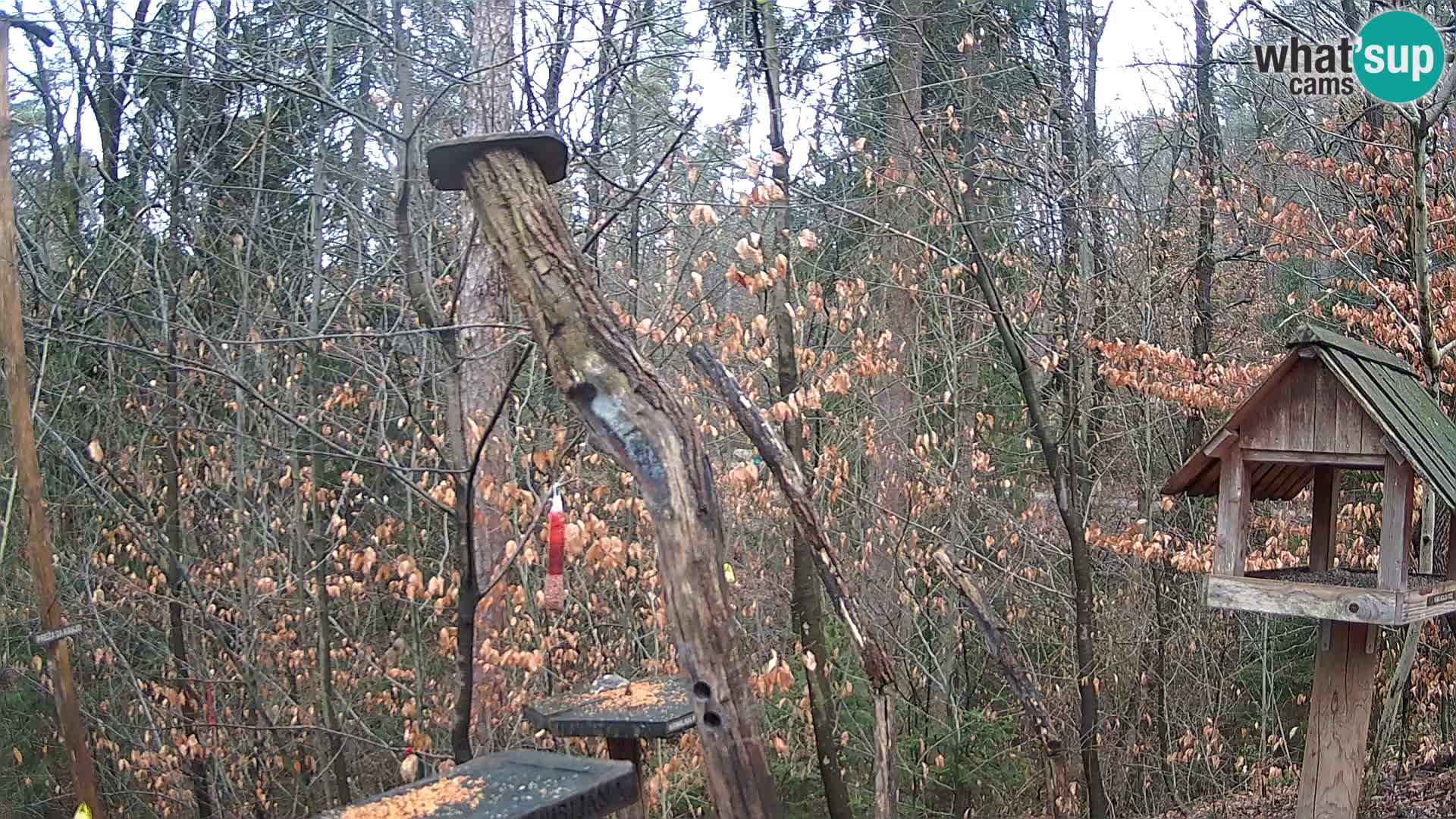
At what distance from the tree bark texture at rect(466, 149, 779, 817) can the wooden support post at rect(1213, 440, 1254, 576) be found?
1966 millimetres

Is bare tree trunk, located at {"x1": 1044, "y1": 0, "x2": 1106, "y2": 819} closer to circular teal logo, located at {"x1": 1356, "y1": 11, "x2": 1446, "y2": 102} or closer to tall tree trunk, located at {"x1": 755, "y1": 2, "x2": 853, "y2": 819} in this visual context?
tall tree trunk, located at {"x1": 755, "y1": 2, "x2": 853, "y2": 819}

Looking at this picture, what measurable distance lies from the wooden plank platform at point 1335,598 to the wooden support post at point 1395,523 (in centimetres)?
6

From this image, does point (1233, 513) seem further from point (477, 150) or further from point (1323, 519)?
point (477, 150)

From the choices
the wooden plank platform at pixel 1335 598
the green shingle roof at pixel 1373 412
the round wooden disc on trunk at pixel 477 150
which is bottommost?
the wooden plank platform at pixel 1335 598

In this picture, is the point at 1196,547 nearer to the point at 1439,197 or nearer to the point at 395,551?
the point at 1439,197

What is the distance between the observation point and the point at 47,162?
749cm

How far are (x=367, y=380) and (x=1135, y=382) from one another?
5.02m

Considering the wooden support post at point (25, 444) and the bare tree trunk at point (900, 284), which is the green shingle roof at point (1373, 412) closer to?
the bare tree trunk at point (900, 284)

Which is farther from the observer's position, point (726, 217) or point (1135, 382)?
point (1135, 382)

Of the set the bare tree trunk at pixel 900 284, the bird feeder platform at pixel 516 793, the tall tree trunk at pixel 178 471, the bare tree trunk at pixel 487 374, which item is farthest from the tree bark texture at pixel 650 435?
the tall tree trunk at pixel 178 471

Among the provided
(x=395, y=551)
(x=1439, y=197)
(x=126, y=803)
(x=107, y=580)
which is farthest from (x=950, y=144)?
(x=126, y=803)

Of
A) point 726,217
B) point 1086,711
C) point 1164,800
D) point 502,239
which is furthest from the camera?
point 1164,800

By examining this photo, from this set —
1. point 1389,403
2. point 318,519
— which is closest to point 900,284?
point 1389,403

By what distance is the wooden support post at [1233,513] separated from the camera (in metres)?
4.01
